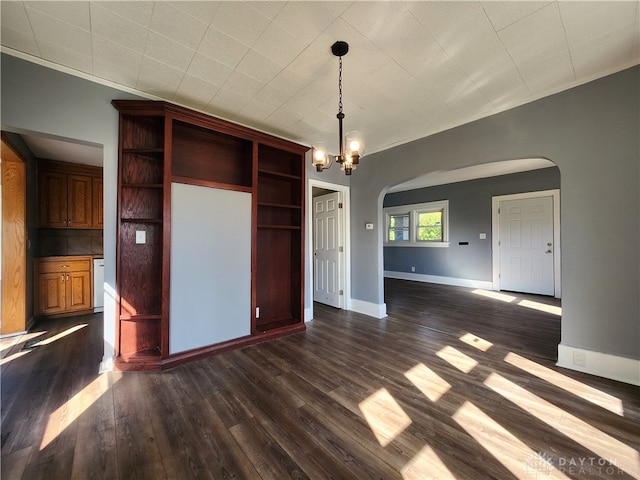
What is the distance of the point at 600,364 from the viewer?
7.14ft

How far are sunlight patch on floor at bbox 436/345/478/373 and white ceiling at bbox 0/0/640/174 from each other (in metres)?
2.60

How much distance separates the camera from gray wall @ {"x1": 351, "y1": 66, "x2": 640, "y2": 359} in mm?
2057

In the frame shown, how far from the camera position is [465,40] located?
1.80 meters

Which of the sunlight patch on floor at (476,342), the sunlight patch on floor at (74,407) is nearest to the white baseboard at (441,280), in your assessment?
the sunlight patch on floor at (476,342)

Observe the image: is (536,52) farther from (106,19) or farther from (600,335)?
(106,19)

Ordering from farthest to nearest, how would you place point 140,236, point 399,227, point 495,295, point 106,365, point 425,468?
point 399,227 < point 495,295 < point 140,236 < point 106,365 < point 425,468

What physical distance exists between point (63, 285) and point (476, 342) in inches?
227

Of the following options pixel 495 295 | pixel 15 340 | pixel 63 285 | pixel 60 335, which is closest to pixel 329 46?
pixel 60 335

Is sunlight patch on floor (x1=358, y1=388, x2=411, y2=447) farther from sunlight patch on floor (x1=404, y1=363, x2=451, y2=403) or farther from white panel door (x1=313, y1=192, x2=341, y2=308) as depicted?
white panel door (x1=313, y1=192, x2=341, y2=308)

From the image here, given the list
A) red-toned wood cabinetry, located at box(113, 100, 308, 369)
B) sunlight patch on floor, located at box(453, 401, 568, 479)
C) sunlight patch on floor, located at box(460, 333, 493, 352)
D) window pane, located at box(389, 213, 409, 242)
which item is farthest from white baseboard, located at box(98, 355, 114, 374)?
window pane, located at box(389, 213, 409, 242)

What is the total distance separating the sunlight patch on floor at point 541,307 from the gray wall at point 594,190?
6.79 feet

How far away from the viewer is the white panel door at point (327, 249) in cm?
439

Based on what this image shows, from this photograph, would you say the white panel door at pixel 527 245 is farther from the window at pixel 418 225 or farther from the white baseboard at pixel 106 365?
the white baseboard at pixel 106 365

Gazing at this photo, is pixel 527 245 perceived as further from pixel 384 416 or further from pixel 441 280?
pixel 384 416
